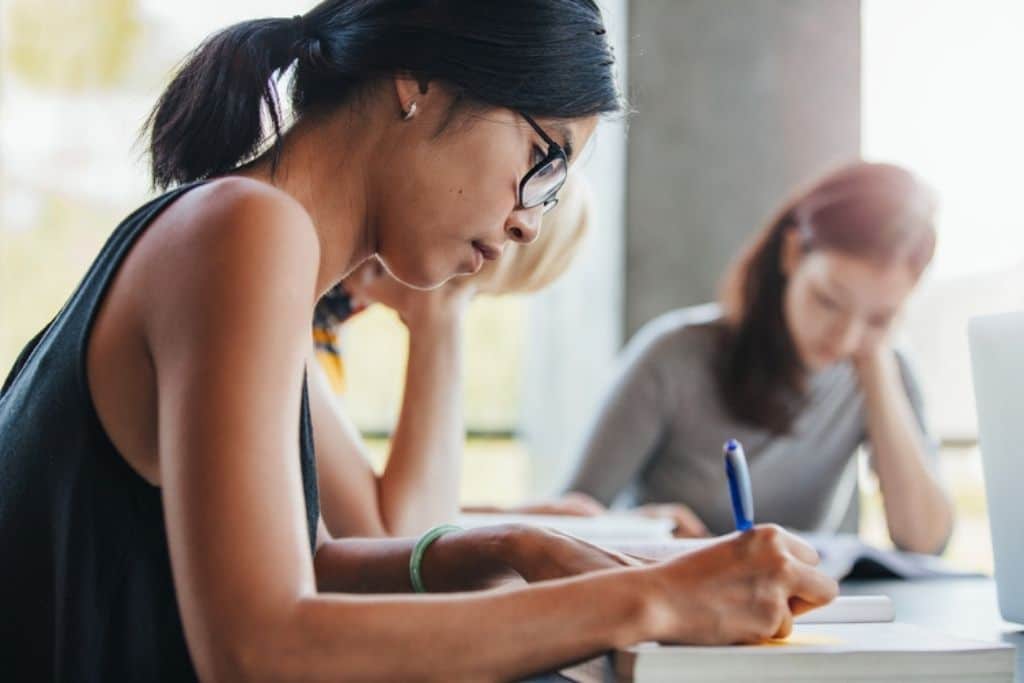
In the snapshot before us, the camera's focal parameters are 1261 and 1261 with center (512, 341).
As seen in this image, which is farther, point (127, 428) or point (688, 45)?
point (688, 45)

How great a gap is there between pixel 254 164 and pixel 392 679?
54cm

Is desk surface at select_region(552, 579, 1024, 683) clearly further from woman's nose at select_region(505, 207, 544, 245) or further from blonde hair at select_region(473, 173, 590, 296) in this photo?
blonde hair at select_region(473, 173, 590, 296)

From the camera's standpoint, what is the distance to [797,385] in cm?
274

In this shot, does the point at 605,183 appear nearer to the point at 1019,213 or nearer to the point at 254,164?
the point at 1019,213

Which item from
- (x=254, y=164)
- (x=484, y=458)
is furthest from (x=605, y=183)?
(x=254, y=164)

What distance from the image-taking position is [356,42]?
3.60 ft

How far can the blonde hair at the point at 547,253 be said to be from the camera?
66.1 inches

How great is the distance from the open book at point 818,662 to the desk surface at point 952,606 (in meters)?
0.13

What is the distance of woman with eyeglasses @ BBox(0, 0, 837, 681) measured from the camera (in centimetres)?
77

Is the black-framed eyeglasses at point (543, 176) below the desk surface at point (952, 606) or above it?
above

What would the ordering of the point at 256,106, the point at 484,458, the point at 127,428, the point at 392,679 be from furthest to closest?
1. the point at 484,458
2. the point at 256,106
3. the point at 127,428
4. the point at 392,679

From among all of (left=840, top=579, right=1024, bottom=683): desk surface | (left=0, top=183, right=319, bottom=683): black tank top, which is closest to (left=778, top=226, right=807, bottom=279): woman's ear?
(left=840, top=579, right=1024, bottom=683): desk surface

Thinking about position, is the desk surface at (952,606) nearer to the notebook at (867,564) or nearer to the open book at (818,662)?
the notebook at (867,564)

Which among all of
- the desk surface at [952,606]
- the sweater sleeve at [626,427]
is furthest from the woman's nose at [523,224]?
the sweater sleeve at [626,427]
